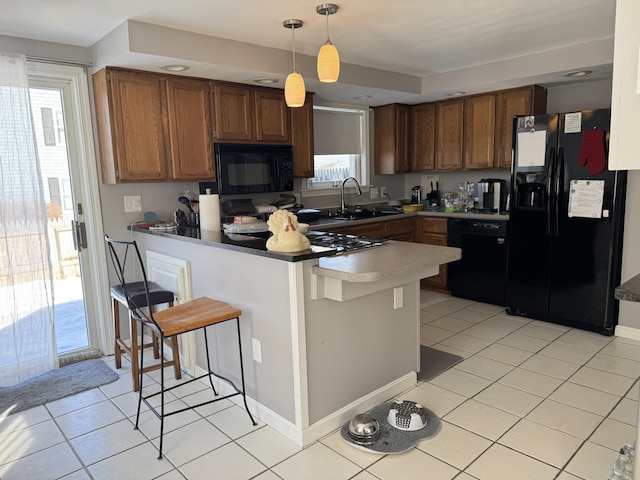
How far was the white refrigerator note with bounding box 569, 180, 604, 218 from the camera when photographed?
336 cm

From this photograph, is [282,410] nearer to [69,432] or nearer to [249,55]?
[69,432]

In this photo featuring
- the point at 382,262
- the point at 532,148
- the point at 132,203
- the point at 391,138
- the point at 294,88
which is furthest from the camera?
the point at 391,138

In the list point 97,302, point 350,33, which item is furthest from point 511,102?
point 97,302

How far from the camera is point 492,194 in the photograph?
15.1 feet

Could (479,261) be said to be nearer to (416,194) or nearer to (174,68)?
(416,194)

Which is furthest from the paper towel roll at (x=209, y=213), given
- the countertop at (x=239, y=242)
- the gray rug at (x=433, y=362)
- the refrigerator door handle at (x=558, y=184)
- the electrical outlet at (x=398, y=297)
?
the refrigerator door handle at (x=558, y=184)

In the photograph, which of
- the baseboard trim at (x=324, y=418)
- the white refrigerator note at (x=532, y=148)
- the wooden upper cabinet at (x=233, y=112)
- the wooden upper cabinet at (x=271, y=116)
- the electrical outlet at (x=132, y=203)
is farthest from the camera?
the wooden upper cabinet at (x=271, y=116)

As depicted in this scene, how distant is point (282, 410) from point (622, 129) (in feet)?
6.25

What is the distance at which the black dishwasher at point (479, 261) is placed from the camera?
13.6 feet

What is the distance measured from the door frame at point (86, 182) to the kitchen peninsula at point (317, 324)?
3.24 feet

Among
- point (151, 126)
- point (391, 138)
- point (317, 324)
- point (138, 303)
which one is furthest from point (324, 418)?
point (391, 138)

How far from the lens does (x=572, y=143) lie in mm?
3451

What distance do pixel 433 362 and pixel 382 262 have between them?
51.4 inches

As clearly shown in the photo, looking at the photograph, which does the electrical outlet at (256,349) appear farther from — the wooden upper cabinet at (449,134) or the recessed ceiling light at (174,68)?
the wooden upper cabinet at (449,134)
